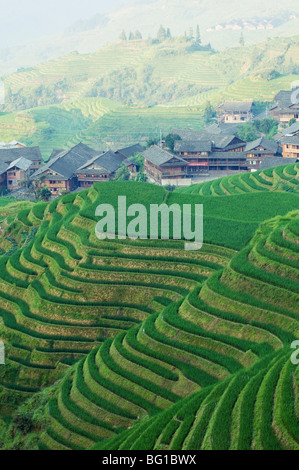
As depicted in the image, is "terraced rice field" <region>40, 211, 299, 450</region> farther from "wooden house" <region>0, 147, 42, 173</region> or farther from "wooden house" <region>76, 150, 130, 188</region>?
"wooden house" <region>0, 147, 42, 173</region>

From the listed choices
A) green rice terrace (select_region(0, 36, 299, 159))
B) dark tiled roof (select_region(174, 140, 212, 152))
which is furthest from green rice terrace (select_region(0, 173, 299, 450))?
green rice terrace (select_region(0, 36, 299, 159))

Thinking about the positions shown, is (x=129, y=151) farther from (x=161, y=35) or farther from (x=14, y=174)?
(x=161, y=35)

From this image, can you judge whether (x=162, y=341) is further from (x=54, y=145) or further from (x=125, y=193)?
(x=54, y=145)

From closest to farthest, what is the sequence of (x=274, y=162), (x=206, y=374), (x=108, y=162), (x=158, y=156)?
1. (x=206, y=374)
2. (x=274, y=162)
3. (x=158, y=156)
4. (x=108, y=162)

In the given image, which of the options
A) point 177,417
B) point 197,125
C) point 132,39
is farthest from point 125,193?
point 132,39

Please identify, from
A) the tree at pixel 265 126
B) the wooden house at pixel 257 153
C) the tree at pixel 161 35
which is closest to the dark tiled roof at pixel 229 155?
the wooden house at pixel 257 153

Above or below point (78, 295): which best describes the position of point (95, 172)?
above

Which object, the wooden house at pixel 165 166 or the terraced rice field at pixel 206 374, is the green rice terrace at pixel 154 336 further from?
the wooden house at pixel 165 166

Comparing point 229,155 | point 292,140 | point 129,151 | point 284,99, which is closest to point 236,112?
point 284,99
